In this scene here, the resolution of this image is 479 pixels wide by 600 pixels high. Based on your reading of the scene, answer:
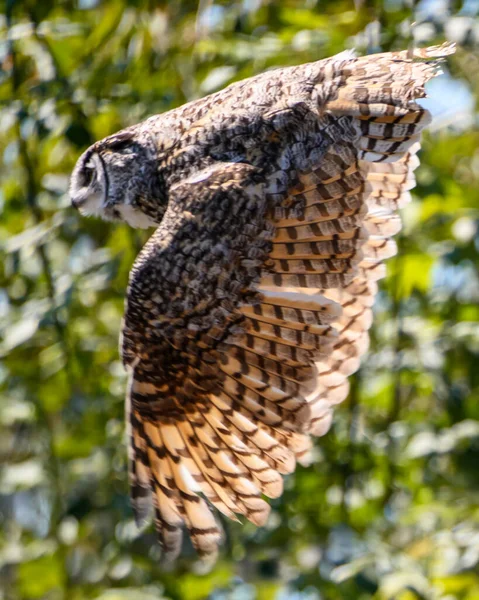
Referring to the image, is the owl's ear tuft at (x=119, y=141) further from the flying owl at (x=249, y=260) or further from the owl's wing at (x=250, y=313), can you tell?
the owl's wing at (x=250, y=313)

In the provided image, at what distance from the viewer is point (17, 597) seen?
4.61 m

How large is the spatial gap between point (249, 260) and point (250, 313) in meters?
0.20

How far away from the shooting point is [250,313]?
11.1ft

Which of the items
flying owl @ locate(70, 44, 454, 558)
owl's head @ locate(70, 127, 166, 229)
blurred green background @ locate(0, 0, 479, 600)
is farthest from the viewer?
blurred green background @ locate(0, 0, 479, 600)

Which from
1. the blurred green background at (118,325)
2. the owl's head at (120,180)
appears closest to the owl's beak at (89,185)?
the owl's head at (120,180)

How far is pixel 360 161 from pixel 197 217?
0.48 meters

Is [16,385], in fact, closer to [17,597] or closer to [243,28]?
[17,597]

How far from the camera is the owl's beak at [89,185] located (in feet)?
11.0

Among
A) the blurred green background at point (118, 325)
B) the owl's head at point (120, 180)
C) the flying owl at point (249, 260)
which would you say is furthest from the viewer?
the blurred green background at point (118, 325)

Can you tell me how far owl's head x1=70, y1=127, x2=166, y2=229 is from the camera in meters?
3.34

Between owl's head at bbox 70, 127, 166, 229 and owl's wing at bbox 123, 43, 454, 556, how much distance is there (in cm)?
20

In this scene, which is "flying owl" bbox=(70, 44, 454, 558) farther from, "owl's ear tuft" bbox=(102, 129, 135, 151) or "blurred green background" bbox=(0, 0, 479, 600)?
"blurred green background" bbox=(0, 0, 479, 600)

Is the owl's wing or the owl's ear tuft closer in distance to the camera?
the owl's wing

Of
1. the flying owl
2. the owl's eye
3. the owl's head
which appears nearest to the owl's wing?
the flying owl
